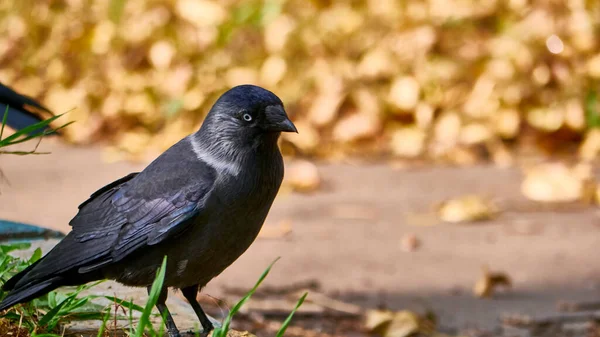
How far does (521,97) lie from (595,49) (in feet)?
2.60

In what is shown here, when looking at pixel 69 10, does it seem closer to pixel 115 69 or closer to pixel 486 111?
pixel 115 69

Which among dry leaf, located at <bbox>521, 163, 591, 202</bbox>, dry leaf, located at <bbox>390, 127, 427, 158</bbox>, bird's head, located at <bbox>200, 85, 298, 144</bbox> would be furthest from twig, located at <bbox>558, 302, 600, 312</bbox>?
dry leaf, located at <bbox>390, 127, 427, 158</bbox>

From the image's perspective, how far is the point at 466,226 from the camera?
5809 millimetres

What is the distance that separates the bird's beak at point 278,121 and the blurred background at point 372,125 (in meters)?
1.94

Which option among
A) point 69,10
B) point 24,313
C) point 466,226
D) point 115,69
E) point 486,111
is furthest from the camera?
point 69,10

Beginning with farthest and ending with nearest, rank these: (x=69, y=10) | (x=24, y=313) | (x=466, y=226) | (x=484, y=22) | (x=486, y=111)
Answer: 1. (x=69, y=10)
2. (x=484, y=22)
3. (x=486, y=111)
4. (x=466, y=226)
5. (x=24, y=313)

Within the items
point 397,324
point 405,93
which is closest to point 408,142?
point 405,93

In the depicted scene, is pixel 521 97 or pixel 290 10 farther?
pixel 290 10

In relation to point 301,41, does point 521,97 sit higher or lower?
lower

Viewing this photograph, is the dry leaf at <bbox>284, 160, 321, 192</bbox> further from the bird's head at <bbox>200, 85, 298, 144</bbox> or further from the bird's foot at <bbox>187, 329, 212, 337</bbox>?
the bird's head at <bbox>200, 85, 298, 144</bbox>

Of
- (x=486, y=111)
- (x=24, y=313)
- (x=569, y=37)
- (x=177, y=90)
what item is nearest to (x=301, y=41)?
(x=177, y=90)

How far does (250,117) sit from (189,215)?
34 centimetres

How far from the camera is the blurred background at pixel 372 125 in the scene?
509 centimetres

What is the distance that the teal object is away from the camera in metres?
3.64
